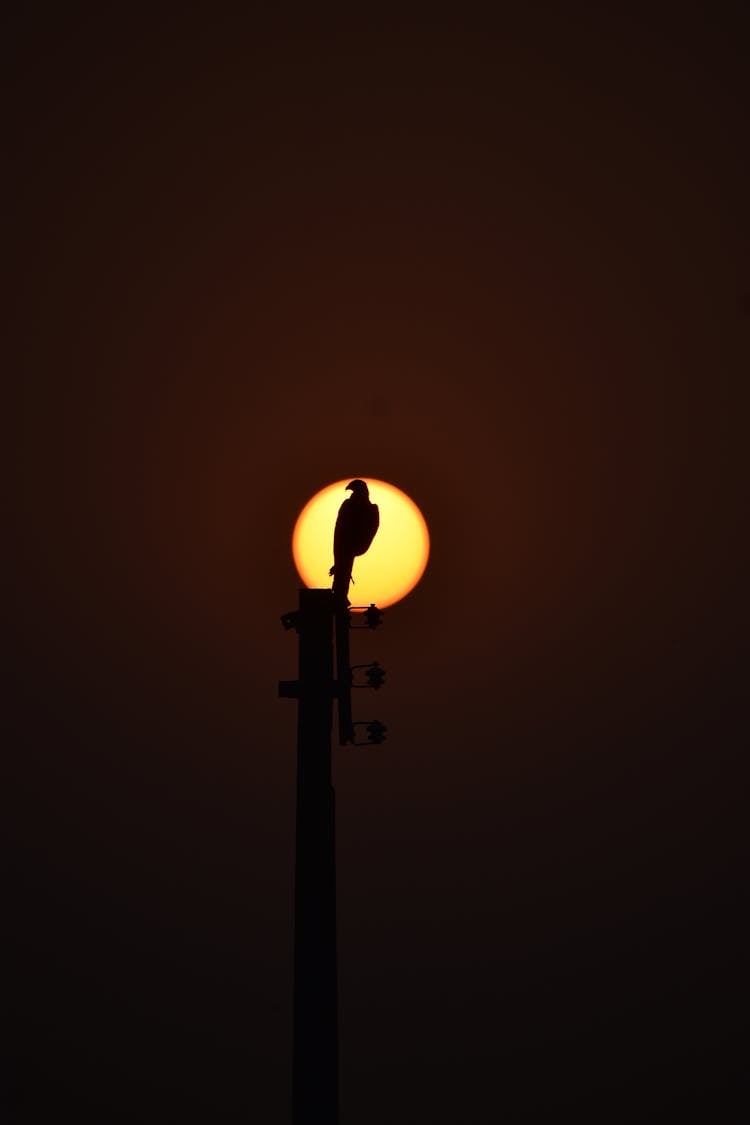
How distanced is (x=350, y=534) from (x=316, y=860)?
170 cm

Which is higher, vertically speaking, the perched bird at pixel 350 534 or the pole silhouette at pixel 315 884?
the perched bird at pixel 350 534

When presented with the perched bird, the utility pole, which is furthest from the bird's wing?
the utility pole

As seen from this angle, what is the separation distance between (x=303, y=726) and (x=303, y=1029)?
1.47m

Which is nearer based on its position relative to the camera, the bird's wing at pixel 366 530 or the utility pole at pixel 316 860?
the utility pole at pixel 316 860

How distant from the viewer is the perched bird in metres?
5.52

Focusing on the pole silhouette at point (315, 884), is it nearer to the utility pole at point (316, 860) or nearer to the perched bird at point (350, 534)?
the utility pole at point (316, 860)

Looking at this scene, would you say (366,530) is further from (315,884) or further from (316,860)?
(315,884)

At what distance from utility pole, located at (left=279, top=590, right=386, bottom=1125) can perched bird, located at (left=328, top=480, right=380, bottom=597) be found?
154 mm

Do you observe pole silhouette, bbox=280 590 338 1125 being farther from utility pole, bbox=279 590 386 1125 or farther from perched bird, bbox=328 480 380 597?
perched bird, bbox=328 480 380 597

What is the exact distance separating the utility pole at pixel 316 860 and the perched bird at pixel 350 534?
154 mm

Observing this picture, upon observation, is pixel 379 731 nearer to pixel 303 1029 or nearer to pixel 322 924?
pixel 322 924

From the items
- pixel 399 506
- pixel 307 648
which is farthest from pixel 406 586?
pixel 307 648

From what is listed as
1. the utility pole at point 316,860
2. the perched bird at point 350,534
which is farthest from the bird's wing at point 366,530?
the utility pole at point 316,860

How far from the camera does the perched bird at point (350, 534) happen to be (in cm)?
552
